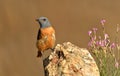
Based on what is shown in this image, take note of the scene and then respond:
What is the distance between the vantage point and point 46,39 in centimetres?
771

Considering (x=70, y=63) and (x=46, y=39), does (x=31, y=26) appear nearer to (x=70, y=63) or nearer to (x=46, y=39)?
(x=46, y=39)

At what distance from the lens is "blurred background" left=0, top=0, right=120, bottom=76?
38.2ft

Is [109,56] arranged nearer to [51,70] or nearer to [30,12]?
[51,70]

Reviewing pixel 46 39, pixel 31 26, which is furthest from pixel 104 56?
pixel 31 26

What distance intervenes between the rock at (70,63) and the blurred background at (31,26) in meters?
4.88

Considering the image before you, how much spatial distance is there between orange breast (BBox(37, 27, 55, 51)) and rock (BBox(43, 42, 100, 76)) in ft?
3.03

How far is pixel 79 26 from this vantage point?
1208 centimetres

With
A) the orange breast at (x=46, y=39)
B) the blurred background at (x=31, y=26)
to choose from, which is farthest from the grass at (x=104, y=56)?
the blurred background at (x=31, y=26)

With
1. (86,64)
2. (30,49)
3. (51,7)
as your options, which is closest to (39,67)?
(30,49)

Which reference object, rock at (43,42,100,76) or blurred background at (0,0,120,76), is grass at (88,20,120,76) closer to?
rock at (43,42,100,76)

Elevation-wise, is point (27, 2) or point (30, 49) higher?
point (27, 2)

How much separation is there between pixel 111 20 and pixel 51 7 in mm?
1200

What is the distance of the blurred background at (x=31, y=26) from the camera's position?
1166 centimetres

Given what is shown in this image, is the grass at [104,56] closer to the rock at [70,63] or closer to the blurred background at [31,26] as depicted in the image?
the rock at [70,63]
